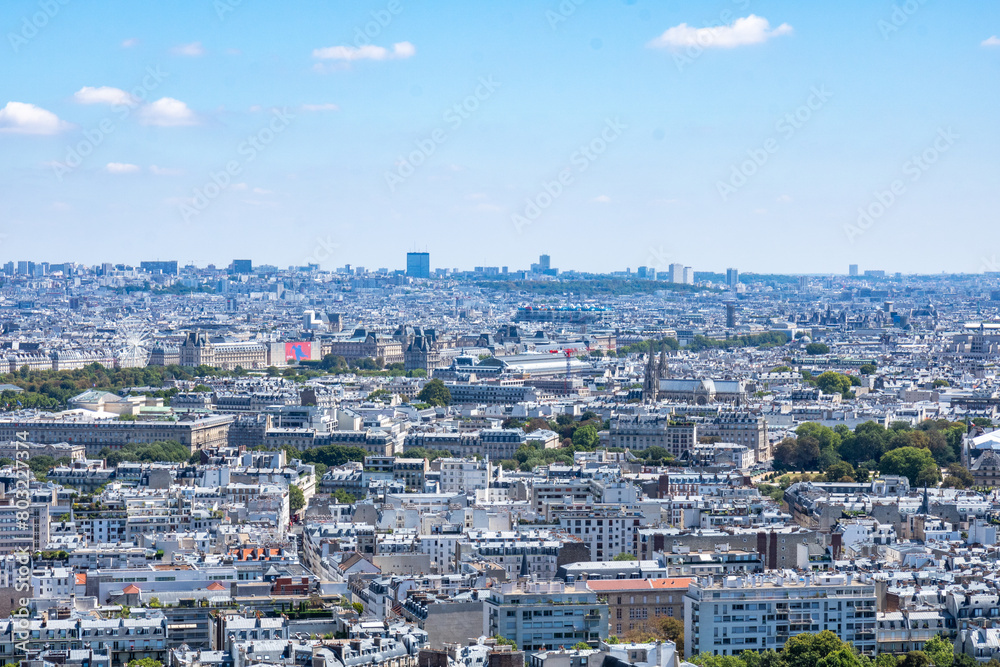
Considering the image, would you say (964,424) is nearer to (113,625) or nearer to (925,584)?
(925,584)

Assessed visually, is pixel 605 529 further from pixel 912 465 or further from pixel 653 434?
pixel 653 434

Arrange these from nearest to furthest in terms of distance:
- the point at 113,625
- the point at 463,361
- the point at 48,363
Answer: the point at 113,625 < the point at 463,361 < the point at 48,363

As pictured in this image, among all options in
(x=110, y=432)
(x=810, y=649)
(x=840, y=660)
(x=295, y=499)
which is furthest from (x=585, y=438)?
(x=840, y=660)

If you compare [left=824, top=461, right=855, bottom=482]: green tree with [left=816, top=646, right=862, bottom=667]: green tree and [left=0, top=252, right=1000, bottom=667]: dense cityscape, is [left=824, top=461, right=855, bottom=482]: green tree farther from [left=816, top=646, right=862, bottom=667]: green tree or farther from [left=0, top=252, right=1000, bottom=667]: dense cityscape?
[left=816, top=646, right=862, bottom=667]: green tree

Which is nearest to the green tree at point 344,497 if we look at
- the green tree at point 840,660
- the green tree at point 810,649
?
the green tree at point 810,649

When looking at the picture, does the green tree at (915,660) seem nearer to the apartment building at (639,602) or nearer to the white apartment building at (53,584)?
the apartment building at (639,602)

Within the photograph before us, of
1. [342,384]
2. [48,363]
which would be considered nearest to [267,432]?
[342,384]

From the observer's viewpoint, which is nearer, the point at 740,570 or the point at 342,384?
the point at 740,570
